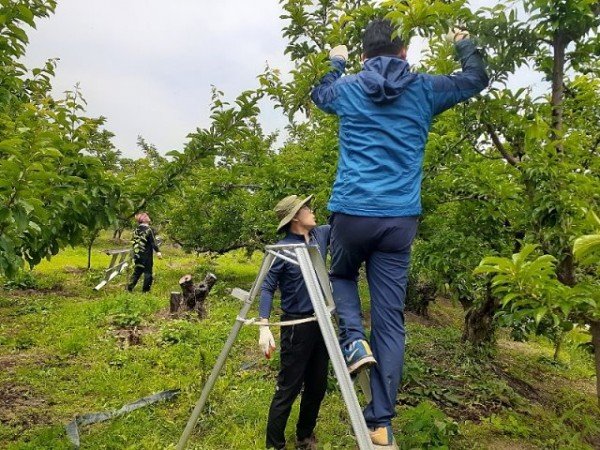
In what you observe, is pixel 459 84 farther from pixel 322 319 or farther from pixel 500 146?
pixel 322 319

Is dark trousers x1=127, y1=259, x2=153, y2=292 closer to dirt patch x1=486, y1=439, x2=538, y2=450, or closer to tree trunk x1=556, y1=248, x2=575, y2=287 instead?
dirt patch x1=486, y1=439, x2=538, y2=450

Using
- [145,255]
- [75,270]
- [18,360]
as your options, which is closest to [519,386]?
[18,360]

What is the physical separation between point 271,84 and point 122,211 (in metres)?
2.14

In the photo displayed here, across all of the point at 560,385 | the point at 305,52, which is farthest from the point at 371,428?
the point at 560,385

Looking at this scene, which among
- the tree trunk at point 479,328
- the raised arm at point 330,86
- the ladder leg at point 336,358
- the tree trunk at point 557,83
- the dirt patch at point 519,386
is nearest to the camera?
the ladder leg at point 336,358

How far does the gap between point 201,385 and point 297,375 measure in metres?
2.00

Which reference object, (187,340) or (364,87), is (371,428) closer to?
(364,87)

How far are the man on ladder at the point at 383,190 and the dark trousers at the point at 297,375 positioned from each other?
1.13 metres

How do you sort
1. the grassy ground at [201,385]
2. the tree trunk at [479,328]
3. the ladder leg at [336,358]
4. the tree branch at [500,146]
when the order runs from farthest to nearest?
1. the tree trunk at [479,328]
2. the grassy ground at [201,385]
3. the tree branch at [500,146]
4. the ladder leg at [336,358]

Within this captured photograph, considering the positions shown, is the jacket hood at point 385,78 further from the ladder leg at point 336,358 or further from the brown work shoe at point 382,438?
the brown work shoe at point 382,438

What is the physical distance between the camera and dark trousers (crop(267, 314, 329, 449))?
13.3ft

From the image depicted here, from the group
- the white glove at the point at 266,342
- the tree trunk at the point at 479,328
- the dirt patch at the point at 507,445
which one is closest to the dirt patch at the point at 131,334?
the white glove at the point at 266,342

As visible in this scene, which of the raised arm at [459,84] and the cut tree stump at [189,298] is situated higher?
the raised arm at [459,84]

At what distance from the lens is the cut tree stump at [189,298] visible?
938cm
